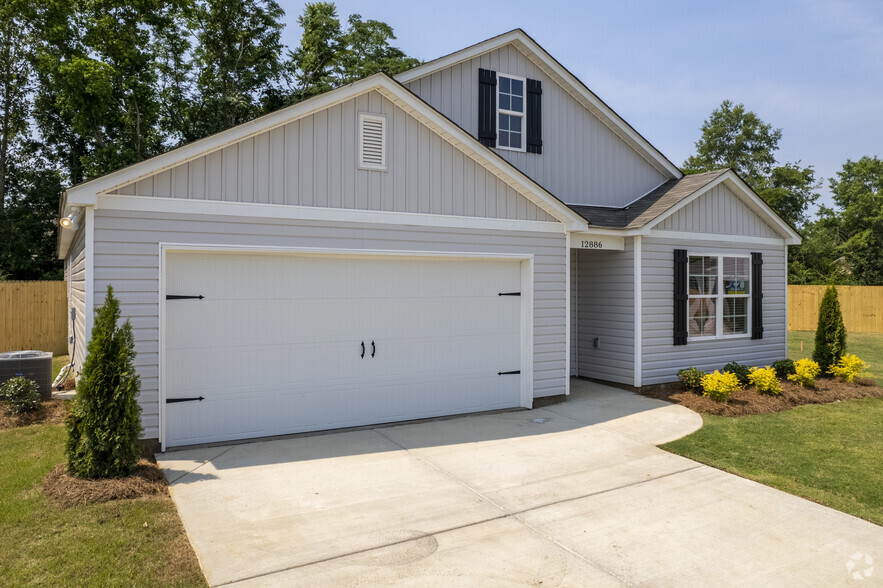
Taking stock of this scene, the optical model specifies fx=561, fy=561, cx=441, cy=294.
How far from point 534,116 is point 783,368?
6814mm

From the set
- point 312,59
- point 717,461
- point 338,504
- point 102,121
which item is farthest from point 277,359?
point 312,59

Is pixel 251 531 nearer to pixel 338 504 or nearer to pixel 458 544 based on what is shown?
pixel 338 504

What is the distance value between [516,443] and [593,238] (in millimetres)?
4375

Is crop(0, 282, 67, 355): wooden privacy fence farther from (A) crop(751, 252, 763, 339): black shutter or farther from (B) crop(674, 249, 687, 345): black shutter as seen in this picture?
(A) crop(751, 252, 763, 339): black shutter

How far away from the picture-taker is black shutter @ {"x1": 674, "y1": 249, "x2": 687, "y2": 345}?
33.8ft

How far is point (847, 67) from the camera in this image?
17734 mm

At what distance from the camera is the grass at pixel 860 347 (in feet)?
46.7

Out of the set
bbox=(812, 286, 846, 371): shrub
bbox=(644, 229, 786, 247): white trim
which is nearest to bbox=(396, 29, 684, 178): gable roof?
bbox=(644, 229, 786, 247): white trim

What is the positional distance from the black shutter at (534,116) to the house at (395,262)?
28mm

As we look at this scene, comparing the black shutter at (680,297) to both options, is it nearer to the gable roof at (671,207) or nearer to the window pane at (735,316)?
the gable roof at (671,207)

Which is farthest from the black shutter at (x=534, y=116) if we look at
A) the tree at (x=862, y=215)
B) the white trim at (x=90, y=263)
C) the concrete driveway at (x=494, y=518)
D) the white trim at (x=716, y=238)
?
the tree at (x=862, y=215)

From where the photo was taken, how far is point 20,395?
7.74 metres

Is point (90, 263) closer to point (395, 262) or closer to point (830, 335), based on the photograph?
point (395, 262)

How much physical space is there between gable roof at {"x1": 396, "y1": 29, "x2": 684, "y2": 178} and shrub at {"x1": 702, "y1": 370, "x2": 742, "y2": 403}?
17.1 feet
